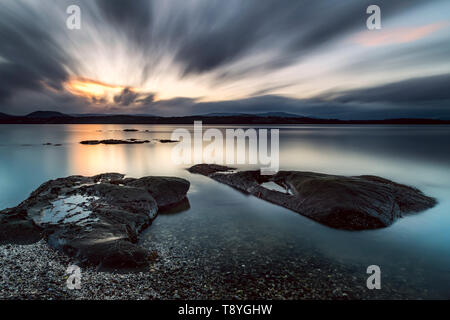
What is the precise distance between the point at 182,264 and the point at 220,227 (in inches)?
123

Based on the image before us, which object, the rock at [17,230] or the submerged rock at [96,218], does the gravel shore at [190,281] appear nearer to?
the submerged rock at [96,218]

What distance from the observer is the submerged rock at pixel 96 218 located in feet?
22.6

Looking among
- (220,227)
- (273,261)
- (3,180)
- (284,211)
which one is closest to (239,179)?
(284,211)

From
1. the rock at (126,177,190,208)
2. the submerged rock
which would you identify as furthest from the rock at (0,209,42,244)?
the rock at (126,177,190,208)

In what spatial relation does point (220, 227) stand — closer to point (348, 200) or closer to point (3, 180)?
point (348, 200)

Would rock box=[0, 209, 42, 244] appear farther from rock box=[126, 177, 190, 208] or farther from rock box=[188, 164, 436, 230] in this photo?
rock box=[188, 164, 436, 230]

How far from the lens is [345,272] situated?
6.60m

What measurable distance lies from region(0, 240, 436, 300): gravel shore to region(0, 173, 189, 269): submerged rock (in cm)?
49

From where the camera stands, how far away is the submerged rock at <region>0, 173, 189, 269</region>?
6.88 meters

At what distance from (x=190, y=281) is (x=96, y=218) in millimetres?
5168

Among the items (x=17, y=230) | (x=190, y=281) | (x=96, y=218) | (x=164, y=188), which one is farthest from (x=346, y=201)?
(x=17, y=230)

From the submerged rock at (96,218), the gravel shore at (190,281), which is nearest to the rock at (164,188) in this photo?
the submerged rock at (96,218)

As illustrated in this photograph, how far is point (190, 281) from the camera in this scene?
610 centimetres
